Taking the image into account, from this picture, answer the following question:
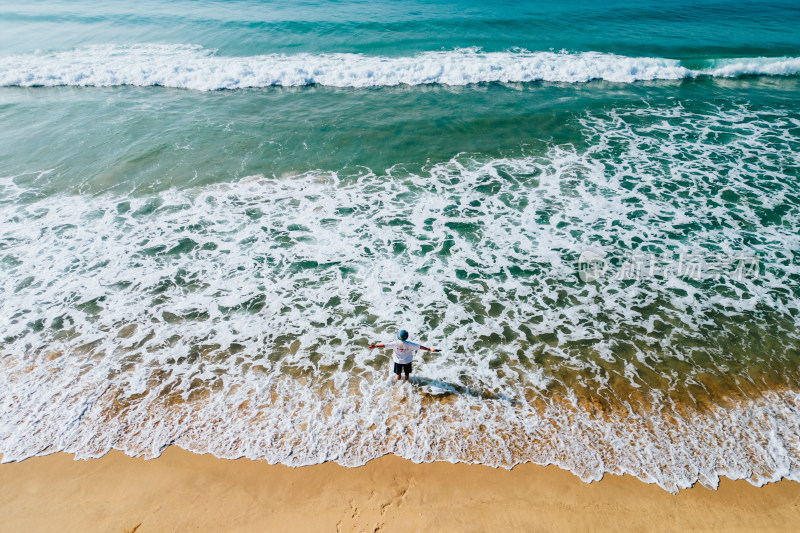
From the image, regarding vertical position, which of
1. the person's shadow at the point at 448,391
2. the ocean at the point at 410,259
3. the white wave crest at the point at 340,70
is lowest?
the person's shadow at the point at 448,391

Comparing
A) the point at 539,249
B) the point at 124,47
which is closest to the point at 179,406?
the point at 539,249

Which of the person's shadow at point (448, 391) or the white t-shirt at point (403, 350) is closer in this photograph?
the white t-shirt at point (403, 350)

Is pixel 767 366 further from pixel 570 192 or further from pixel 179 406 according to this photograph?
pixel 179 406

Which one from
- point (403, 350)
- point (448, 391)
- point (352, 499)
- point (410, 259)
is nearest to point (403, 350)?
point (403, 350)

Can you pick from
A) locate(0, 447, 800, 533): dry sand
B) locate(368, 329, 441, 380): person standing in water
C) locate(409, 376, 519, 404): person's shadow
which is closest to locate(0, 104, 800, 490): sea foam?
locate(409, 376, 519, 404): person's shadow

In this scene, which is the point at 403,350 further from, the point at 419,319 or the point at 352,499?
the point at 352,499

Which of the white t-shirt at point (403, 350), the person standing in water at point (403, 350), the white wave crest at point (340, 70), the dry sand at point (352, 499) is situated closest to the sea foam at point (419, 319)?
the dry sand at point (352, 499)

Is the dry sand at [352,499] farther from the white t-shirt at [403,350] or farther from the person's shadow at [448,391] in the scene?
the white t-shirt at [403,350]
